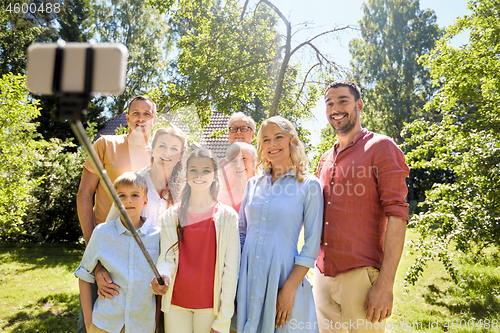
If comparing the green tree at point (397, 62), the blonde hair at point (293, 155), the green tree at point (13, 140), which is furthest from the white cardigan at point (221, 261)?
the green tree at point (397, 62)

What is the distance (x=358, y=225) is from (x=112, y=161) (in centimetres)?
203

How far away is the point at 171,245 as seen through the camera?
7.43 feet

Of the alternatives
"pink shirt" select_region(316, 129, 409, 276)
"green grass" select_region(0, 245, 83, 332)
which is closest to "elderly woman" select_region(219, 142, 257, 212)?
"pink shirt" select_region(316, 129, 409, 276)

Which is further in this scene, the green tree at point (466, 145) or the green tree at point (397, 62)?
the green tree at point (397, 62)

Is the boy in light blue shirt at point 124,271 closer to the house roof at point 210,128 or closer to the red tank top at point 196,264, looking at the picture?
the red tank top at point 196,264

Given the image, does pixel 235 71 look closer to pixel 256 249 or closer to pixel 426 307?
pixel 256 249

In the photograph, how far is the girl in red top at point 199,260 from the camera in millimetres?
2150

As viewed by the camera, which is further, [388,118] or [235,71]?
[388,118]

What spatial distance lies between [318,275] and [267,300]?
2.13 ft

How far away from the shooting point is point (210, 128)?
40.8 ft

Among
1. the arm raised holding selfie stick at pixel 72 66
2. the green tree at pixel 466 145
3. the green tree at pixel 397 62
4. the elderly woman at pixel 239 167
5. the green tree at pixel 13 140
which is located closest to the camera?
the arm raised holding selfie stick at pixel 72 66

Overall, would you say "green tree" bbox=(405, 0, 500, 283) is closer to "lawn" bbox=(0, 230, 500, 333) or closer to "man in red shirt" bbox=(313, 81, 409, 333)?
"lawn" bbox=(0, 230, 500, 333)

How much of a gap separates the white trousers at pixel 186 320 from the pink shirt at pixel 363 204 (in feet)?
2.95

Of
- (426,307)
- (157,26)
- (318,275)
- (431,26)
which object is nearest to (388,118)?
(431,26)
